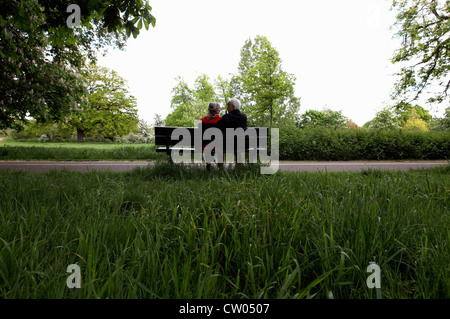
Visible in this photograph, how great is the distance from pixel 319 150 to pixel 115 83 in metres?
39.5

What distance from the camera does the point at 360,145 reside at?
514 inches

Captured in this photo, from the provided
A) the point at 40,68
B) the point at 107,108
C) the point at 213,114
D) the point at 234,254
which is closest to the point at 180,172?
the point at 213,114

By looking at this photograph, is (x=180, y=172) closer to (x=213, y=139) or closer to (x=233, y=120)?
(x=213, y=139)

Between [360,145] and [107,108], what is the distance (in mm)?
38850

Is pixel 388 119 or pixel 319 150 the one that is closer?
pixel 319 150

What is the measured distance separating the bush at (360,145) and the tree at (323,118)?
47.9 meters

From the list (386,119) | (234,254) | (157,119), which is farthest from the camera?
(157,119)

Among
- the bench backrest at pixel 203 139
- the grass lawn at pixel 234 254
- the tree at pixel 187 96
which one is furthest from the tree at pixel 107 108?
the grass lawn at pixel 234 254

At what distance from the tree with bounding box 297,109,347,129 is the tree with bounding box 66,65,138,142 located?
141ft

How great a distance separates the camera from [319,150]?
1235 cm

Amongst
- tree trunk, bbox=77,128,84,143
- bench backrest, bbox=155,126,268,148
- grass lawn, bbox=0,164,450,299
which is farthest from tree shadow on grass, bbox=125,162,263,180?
tree trunk, bbox=77,128,84,143

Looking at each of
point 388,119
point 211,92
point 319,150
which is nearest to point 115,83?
point 211,92

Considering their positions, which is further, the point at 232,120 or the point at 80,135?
the point at 80,135

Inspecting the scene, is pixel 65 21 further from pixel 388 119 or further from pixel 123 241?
pixel 388 119
